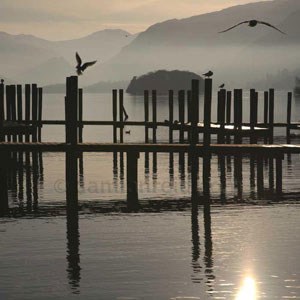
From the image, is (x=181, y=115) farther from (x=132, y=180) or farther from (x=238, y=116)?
(x=132, y=180)

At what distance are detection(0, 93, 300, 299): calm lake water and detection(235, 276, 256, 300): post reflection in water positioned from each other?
1 cm

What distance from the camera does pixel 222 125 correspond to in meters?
35.2

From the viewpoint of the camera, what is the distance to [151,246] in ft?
55.9

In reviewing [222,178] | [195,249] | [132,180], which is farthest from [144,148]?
[222,178]

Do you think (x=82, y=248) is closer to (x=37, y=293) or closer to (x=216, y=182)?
(x=37, y=293)

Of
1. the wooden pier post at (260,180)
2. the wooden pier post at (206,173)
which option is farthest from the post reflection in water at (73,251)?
the wooden pier post at (260,180)

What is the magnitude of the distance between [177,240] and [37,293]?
4586mm

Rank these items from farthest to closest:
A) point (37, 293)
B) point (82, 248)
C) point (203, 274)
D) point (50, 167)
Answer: point (50, 167) < point (82, 248) < point (203, 274) < point (37, 293)

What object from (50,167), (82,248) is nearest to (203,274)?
(82,248)

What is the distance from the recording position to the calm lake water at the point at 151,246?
1384 centimetres

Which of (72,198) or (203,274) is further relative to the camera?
(72,198)

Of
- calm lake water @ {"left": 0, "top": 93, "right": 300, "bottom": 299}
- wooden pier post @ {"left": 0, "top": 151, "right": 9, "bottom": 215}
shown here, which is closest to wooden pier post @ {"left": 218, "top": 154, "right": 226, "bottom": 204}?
calm lake water @ {"left": 0, "top": 93, "right": 300, "bottom": 299}

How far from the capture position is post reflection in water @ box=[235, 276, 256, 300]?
13.2 m

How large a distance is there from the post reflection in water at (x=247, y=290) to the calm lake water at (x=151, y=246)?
0.05 feet
